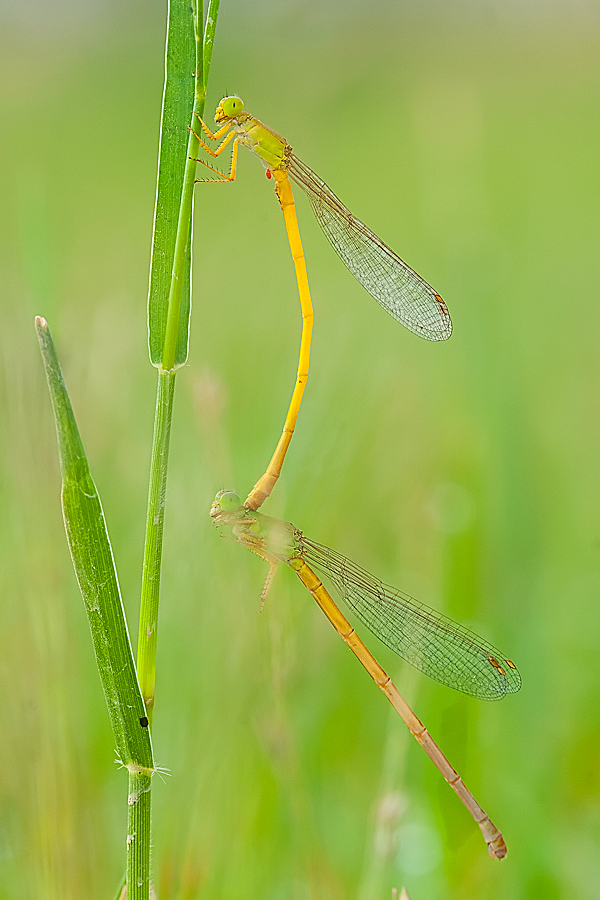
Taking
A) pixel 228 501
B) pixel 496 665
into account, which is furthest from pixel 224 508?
pixel 496 665

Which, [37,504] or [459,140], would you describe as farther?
[459,140]

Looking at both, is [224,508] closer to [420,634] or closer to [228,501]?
[228,501]

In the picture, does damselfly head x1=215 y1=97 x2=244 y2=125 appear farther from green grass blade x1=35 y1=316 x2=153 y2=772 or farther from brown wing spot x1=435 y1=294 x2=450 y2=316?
green grass blade x1=35 y1=316 x2=153 y2=772

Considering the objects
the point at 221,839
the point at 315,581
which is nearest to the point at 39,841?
the point at 221,839

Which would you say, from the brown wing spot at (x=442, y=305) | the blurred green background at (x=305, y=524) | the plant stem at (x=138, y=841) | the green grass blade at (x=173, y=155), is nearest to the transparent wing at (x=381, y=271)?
the brown wing spot at (x=442, y=305)

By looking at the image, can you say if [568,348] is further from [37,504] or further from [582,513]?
[37,504]

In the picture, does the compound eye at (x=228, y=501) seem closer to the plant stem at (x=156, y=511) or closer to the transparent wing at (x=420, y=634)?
the transparent wing at (x=420, y=634)
